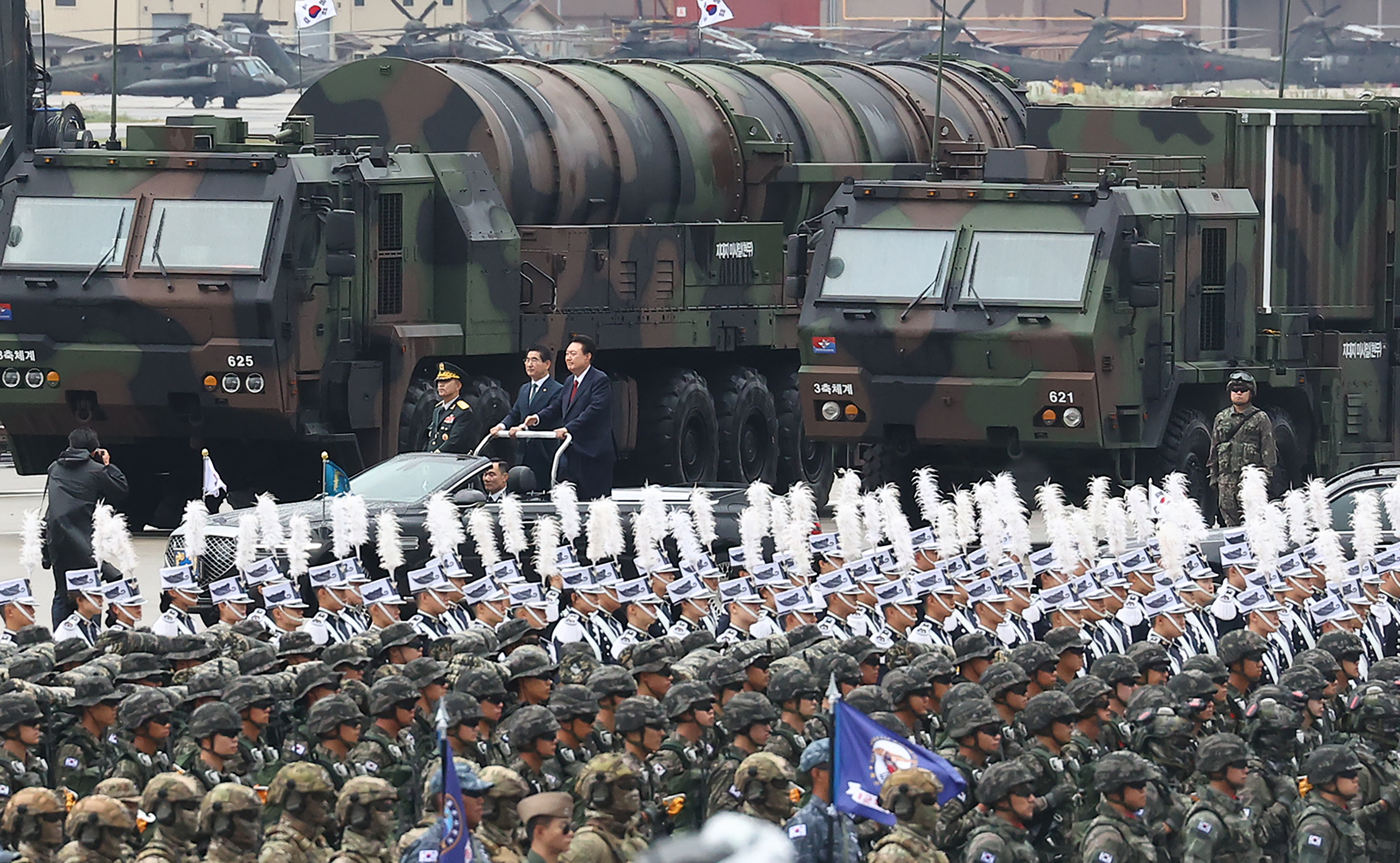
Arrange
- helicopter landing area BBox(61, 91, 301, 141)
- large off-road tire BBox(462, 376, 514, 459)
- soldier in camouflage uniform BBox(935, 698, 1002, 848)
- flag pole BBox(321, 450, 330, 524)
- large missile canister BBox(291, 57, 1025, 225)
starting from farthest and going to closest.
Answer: helicopter landing area BBox(61, 91, 301, 141), large missile canister BBox(291, 57, 1025, 225), large off-road tire BBox(462, 376, 514, 459), flag pole BBox(321, 450, 330, 524), soldier in camouflage uniform BBox(935, 698, 1002, 848)

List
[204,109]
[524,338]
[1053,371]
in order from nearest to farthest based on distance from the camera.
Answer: [1053,371] → [524,338] → [204,109]

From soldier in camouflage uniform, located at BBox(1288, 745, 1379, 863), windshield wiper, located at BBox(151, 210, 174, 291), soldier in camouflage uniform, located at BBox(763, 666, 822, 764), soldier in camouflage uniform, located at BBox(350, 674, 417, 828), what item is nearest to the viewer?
soldier in camouflage uniform, located at BBox(1288, 745, 1379, 863)

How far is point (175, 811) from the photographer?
10.1 meters

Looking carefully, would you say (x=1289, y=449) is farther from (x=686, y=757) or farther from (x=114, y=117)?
(x=686, y=757)

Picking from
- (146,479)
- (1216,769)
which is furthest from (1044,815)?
(146,479)

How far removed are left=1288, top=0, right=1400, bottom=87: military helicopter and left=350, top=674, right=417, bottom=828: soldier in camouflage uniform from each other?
140 feet

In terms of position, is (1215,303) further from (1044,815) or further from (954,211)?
(1044,815)

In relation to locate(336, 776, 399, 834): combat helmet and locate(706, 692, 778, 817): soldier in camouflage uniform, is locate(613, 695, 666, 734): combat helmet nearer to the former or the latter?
locate(706, 692, 778, 817): soldier in camouflage uniform

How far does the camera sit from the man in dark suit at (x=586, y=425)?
672 inches

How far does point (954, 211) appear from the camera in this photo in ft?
65.2

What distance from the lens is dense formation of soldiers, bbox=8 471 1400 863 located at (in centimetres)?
1002

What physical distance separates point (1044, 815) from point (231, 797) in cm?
269

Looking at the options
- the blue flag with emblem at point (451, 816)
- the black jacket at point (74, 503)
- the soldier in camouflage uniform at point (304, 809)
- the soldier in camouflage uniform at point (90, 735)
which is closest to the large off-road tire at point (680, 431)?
the black jacket at point (74, 503)

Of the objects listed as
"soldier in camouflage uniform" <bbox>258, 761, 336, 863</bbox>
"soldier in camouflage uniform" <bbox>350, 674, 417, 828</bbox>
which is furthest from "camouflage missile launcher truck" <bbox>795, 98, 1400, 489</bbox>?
"soldier in camouflage uniform" <bbox>258, 761, 336, 863</bbox>
